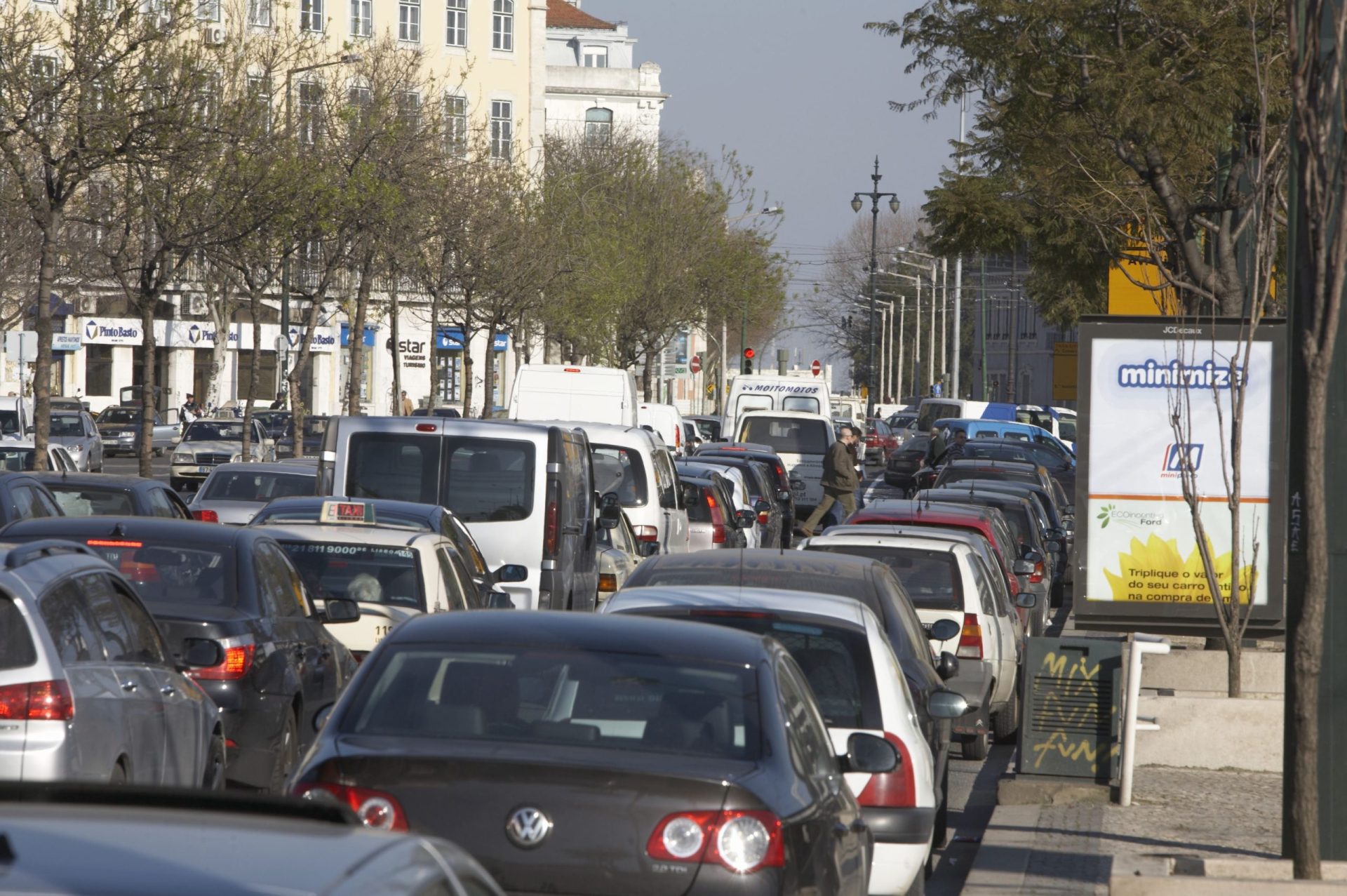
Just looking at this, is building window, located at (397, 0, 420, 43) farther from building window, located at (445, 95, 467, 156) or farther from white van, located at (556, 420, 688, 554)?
white van, located at (556, 420, 688, 554)

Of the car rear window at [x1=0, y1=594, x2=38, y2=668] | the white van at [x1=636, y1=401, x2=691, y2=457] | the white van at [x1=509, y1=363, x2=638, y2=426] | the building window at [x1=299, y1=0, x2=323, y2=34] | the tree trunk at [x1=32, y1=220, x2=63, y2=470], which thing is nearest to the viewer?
the car rear window at [x1=0, y1=594, x2=38, y2=668]

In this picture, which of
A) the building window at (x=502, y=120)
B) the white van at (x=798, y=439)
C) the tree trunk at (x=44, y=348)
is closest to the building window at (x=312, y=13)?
the building window at (x=502, y=120)

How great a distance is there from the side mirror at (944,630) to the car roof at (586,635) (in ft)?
17.6

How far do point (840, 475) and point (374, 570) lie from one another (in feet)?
57.5

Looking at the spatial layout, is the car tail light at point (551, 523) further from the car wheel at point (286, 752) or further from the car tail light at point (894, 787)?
the car tail light at point (894, 787)

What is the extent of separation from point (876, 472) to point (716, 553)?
5229 centimetres

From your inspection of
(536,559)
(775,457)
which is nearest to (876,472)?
(775,457)

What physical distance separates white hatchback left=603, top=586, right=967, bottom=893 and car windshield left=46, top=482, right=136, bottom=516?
944 cm

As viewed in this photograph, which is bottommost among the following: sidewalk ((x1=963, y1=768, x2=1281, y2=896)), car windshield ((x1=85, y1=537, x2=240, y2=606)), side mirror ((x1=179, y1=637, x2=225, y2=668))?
sidewalk ((x1=963, y1=768, x2=1281, y2=896))

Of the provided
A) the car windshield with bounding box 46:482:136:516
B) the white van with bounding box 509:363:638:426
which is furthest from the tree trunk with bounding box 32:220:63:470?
the white van with bounding box 509:363:638:426

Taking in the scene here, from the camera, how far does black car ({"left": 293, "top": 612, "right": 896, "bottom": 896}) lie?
5.21 m

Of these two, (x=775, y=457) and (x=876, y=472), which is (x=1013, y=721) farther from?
(x=876, y=472)

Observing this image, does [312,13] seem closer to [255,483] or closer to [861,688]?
[255,483]

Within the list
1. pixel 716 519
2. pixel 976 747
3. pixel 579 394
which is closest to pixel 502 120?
pixel 579 394
